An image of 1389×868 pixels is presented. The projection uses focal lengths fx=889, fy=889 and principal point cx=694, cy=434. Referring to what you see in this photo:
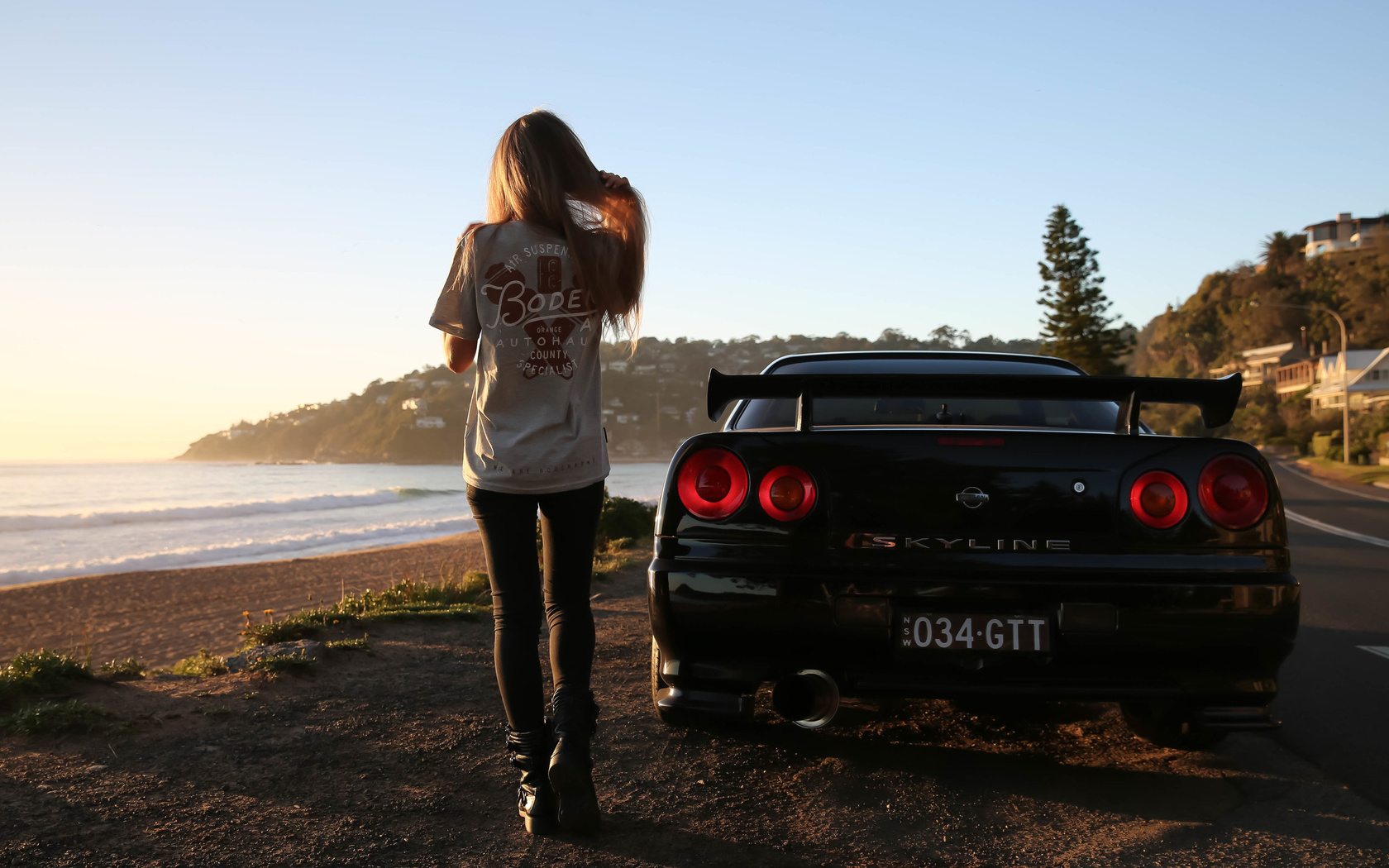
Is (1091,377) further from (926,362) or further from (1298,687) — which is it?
(1298,687)

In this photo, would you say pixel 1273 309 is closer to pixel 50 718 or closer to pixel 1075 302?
pixel 1075 302

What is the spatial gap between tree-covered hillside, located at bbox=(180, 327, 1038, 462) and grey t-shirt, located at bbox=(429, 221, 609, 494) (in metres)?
87.7

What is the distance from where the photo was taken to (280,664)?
4.18m

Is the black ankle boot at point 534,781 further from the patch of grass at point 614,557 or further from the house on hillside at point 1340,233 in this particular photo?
the house on hillside at point 1340,233

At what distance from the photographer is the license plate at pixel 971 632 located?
251 centimetres

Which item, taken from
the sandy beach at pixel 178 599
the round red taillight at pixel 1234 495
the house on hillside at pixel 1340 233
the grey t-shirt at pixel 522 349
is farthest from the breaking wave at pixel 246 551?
the house on hillside at pixel 1340 233

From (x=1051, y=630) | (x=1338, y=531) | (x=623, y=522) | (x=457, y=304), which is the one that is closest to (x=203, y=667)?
(x=457, y=304)

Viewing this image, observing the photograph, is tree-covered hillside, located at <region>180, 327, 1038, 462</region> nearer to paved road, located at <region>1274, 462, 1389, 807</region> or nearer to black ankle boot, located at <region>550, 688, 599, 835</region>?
paved road, located at <region>1274, 462, 1389, 807</region>

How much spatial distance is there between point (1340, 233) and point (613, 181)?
150 metres

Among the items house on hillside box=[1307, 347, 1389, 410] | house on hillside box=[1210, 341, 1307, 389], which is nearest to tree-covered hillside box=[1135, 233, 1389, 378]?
house on hillside box=[1210, 341, 1307, 389]

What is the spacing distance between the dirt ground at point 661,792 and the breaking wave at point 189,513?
3438 centimetres

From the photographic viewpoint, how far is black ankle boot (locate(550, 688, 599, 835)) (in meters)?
2.38

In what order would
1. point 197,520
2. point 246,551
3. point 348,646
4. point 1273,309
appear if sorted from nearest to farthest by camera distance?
point 348,646, point 246,551, point 197,520, point 1273,309

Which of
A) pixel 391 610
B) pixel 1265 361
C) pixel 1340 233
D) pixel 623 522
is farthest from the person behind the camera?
pixel 1340 233
